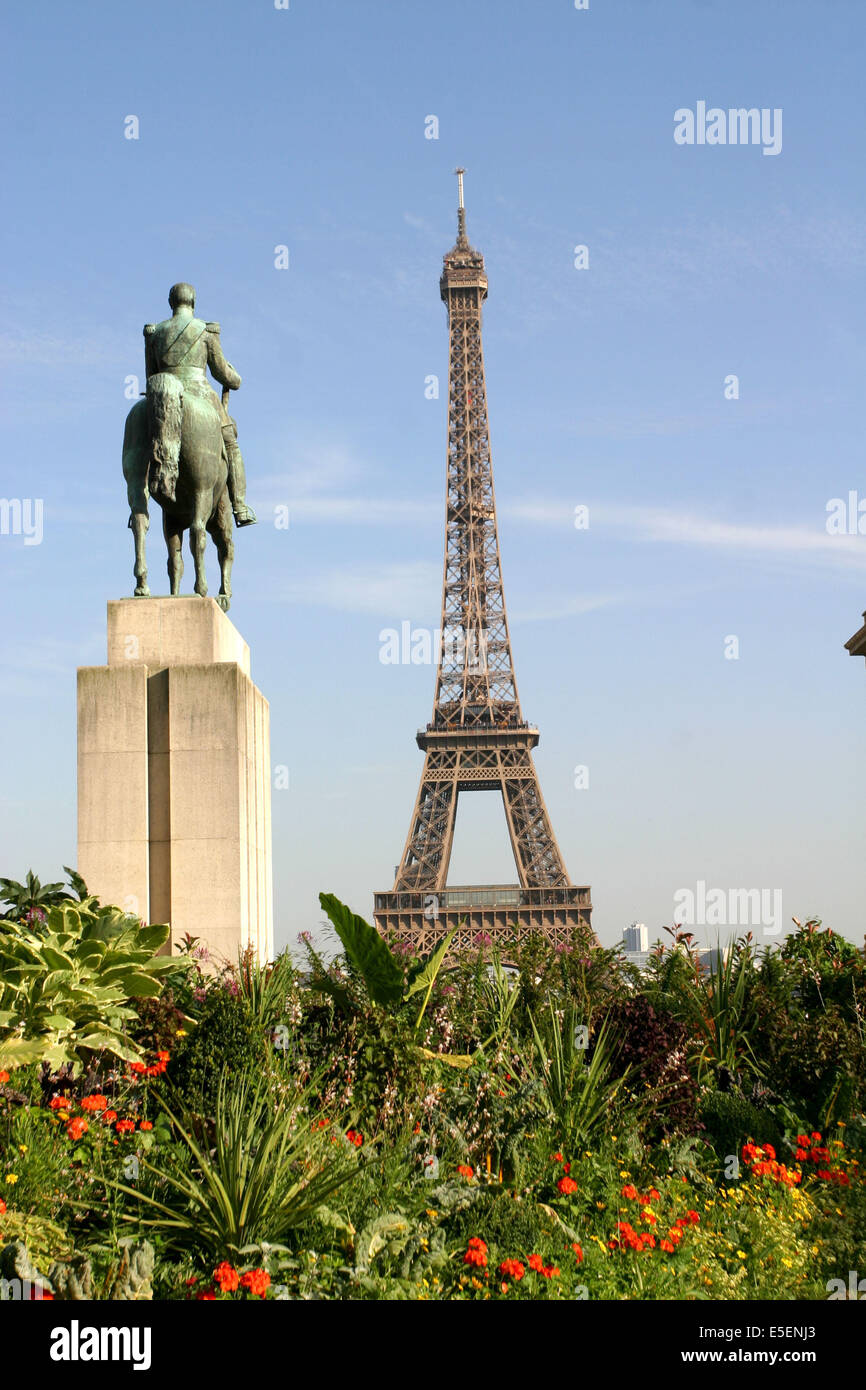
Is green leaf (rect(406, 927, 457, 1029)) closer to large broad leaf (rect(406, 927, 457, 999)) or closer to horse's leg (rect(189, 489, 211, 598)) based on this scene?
large broad leaf (rect(406, 927, 457, 999))

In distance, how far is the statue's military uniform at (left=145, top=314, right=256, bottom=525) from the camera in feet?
49.7

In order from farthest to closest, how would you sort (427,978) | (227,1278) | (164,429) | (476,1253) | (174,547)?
(174,547)
(164,429)
(427,978)
(476,1253)
(227,1278)

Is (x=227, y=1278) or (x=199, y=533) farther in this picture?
(x=199, y=533)

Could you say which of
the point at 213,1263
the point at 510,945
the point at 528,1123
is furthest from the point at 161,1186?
the point at 510,945

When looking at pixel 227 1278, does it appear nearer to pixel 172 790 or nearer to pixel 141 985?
pixel 141 985

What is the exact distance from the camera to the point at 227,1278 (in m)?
6.02

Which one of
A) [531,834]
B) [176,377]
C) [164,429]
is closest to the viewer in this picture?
[164,429]

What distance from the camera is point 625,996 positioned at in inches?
440

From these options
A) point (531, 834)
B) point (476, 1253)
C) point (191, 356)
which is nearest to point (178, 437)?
point (191, 356)

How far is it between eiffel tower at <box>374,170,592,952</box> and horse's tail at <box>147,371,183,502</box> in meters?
41.1

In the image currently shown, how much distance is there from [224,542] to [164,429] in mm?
1792

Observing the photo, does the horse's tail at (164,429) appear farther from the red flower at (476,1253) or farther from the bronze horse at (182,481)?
the red flower at (476,1253)

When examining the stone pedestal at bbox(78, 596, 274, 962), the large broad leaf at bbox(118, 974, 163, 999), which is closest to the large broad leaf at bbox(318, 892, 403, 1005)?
the large broad leaf at bbox(118, 974, 163, 999)
